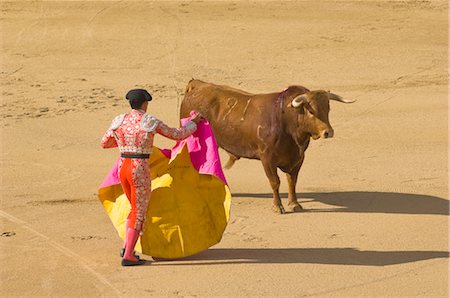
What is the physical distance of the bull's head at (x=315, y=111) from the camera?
1104cm

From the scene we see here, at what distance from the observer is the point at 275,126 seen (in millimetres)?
11523

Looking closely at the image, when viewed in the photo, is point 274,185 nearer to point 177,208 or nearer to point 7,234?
point 177,208

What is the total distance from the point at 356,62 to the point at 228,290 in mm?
11844

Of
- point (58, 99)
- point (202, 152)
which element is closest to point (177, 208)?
point (202, 152)

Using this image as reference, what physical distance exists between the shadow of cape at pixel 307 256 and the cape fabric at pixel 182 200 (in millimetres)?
160

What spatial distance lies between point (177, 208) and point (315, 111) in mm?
1951

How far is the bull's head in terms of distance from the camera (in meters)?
11.0

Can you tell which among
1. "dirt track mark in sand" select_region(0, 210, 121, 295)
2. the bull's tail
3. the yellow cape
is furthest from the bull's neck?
"dirt track mark in sand" select_region(0, 210, 121, 295)

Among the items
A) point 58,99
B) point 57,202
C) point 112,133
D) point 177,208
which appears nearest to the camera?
point 112,133

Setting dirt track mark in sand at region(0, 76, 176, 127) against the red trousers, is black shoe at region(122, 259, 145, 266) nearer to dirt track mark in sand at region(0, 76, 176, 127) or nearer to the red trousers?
the red trousers

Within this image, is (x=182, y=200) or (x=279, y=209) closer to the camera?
(x=182, y=200)

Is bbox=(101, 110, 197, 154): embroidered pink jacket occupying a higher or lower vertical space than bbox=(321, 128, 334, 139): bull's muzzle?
higher

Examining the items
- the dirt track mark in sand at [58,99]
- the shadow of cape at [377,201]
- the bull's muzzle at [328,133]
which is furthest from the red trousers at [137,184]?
the dirt track mark in sand at [58,99]

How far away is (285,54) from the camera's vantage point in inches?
814
